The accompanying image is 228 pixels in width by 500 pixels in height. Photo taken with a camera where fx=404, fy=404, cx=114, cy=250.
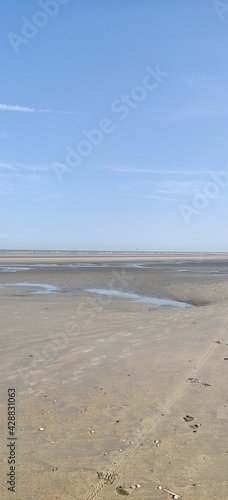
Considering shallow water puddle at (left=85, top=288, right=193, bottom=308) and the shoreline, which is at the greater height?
the shoreline

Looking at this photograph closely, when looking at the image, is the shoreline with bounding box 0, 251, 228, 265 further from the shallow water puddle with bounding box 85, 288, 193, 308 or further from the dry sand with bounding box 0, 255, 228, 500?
the dry sand with bounding box 0, 255, 228, 500

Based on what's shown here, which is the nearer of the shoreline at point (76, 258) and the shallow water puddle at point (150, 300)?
the shallow water puddle at point (150, 300)

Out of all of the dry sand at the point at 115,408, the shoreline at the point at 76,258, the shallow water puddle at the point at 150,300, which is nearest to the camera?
the dry sand at the point at 115,408

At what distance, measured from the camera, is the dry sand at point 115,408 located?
4688 mm

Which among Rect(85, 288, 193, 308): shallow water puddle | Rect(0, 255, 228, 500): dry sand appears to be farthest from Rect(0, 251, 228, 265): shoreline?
Rect(0, 255, 228, 500): dry sand

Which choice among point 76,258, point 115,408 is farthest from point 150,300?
point 76,258

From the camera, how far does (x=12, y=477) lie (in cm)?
473

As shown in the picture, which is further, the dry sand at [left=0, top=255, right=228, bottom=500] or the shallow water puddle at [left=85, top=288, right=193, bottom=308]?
the shallow water puddle at [left=85, top=288, right=193, bottom=308]

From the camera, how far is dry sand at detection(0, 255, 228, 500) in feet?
15.4

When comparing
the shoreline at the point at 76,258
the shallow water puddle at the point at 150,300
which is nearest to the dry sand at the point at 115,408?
the shallow water puddle at the point at 150,300

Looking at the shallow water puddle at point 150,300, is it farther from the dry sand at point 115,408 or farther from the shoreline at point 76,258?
the shoreline at point 76,258

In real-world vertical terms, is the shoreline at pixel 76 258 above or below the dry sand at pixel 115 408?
above

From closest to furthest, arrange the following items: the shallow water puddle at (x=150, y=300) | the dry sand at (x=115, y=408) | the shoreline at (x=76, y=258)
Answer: the dry sand at (x=115, y=408) → the shallow water puddle at (x=150, y=300) → the shoreline at (x=76, y=258)

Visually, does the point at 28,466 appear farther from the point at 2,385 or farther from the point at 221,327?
the point at 221,327
